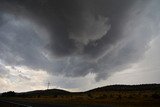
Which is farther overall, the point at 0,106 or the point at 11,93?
the point at 11,93

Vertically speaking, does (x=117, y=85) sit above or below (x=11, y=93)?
above

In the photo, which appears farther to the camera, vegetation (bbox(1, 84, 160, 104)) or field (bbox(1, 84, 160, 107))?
vegetation (bbox(1, 84, 160, 104))

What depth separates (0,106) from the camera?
37.7m

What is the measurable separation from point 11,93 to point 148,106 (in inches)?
5435

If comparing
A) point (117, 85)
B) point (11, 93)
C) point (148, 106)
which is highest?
point (117, 85)

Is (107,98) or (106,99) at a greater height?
(107,98)

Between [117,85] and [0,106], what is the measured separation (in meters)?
160

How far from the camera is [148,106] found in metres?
31.1

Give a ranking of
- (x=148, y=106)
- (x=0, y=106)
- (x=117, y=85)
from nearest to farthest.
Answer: (x=148, y=106), (x=0, y=106), (x=117, y=85)

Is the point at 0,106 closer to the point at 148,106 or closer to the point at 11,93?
the point at 148,106

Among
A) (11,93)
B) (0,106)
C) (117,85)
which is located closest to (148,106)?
(0,106)

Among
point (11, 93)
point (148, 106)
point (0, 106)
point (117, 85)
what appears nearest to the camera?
point (148, 106)

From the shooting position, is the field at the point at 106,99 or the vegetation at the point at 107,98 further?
the vegetation at the point at 107,98

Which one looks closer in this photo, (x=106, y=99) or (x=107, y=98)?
(x=106, y=99)
